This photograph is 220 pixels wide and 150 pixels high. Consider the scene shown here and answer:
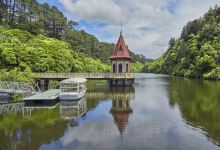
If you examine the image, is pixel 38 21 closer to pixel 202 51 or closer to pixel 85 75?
pixel 85 75

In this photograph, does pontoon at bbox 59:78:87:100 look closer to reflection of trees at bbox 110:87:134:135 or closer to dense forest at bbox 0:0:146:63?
reflection of trees at bbox 110:87:134:135

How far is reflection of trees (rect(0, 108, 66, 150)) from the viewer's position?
20453 millimetres

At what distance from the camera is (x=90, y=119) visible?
29203mm

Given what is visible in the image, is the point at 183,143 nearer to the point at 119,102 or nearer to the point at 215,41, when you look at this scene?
the point at 119,102

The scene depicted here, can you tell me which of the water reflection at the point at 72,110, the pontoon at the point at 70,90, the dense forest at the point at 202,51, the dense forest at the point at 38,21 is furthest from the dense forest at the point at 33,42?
the dense forest at the point at 202,51

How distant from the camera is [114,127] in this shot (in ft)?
83.8

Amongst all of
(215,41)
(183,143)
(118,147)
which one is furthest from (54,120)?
(215,41)

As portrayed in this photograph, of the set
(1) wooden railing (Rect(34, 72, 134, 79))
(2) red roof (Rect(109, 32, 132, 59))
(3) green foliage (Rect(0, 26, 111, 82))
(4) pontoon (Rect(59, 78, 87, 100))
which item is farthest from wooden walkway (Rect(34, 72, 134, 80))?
(4) pontoon (Rect(59, 78, 87, 100))

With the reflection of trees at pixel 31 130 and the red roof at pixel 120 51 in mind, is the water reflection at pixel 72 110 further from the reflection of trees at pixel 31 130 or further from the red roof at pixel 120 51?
the red roof at pixel 120 51

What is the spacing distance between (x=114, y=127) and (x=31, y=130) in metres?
7.02

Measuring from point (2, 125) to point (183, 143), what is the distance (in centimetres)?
1592

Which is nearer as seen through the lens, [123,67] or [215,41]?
[123,67]

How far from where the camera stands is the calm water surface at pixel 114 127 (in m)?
20.3

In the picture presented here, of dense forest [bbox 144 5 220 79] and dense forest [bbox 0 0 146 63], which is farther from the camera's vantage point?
dense forest [bbox 144 5 220 79]
